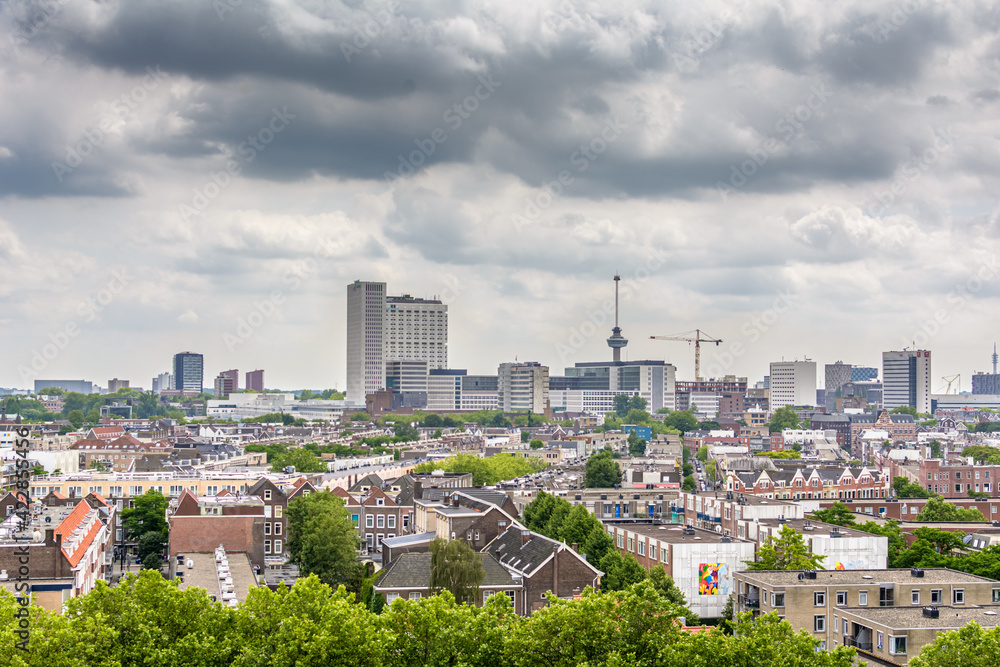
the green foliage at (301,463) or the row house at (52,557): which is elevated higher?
the row house at (52,557)

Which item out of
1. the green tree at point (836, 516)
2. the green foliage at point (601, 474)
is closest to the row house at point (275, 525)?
the green tree at point (836, 516)

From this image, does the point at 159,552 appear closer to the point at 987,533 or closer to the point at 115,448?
the point at 987,533

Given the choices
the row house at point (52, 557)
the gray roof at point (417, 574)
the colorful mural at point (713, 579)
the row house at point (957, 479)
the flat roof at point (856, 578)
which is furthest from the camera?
the row house at point (957, 479)

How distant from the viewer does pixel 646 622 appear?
32.8 meters

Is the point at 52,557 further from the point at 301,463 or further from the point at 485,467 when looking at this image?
the point at 301,463

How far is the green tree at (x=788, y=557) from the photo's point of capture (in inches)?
2223

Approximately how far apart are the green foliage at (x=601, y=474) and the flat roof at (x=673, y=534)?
40.5 m

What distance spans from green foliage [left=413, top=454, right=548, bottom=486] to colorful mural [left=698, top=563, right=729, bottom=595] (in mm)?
53179

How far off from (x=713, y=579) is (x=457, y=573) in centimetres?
1548

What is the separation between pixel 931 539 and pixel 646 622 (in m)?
44.2

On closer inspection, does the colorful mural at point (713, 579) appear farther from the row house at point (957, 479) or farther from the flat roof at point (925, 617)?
the row house at point (957, 479)

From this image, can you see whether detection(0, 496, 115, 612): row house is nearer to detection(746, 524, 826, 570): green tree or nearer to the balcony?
the balcony

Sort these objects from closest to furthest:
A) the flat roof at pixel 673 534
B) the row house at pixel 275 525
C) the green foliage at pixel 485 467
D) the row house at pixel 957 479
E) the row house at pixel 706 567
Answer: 1. the row house at pixel 706 567
2. the flat roof at pixel 673 534
3. the row house at pixel 275 525
4. the green foliage at pixel 485 467
5. the row house at pixel 957 479

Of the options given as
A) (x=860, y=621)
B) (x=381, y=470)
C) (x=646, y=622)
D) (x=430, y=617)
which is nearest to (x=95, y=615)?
(x=430, y=617)
